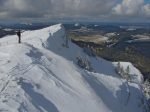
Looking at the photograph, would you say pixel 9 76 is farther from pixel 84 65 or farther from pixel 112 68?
pixel 112 68

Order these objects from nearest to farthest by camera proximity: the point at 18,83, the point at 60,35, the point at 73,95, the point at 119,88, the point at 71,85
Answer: the point at 18,83, the point at 73,95, the point at 71,85, the point at 119,88, the point at 60,35

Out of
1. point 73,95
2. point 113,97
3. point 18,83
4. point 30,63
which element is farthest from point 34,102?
point 113,97

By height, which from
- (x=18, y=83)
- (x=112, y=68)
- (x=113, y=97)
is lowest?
(x=112, y=68)

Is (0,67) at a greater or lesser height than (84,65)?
greater

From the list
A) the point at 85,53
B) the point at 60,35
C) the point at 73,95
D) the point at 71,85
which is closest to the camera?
the point at 73,95

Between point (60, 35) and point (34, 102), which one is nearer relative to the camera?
point (34, 102)

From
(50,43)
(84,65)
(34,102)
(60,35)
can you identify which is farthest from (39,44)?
(34,102)
